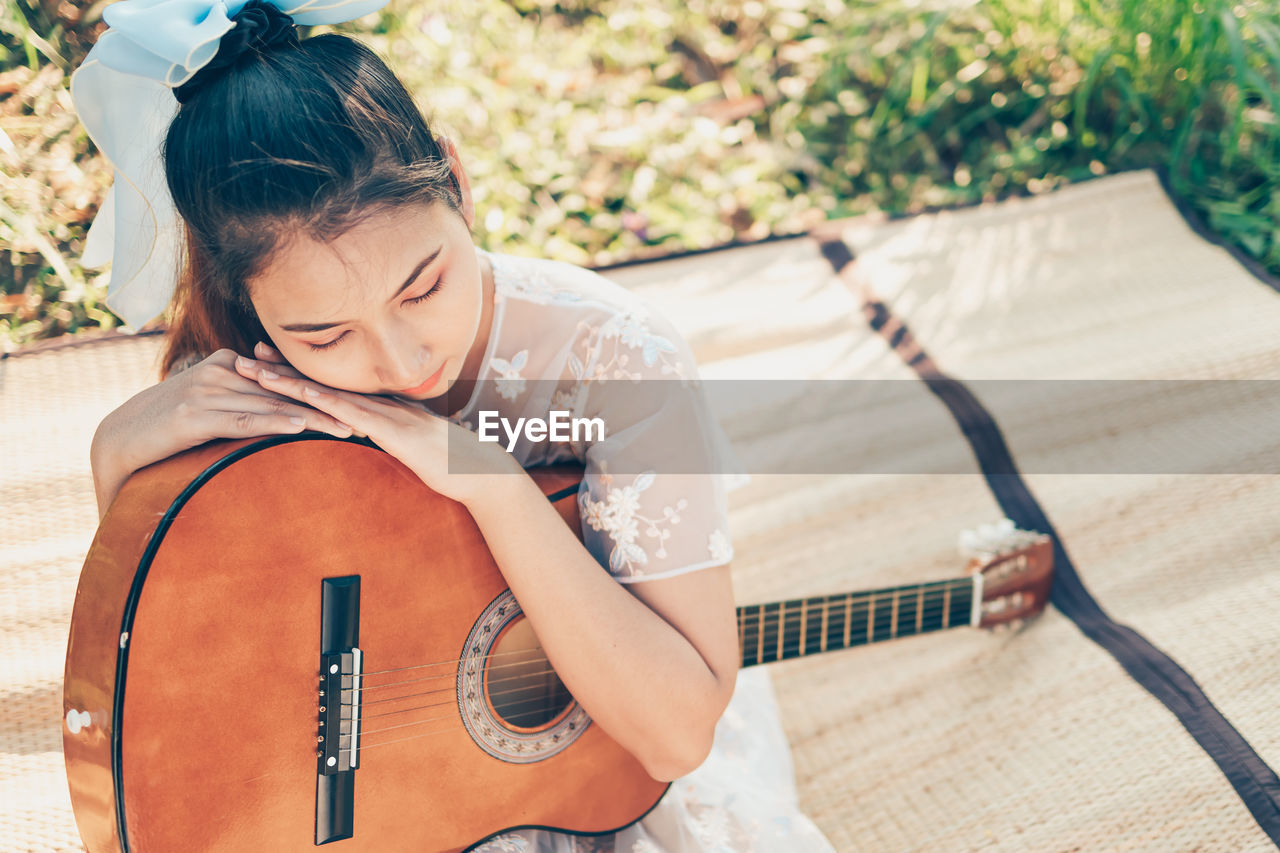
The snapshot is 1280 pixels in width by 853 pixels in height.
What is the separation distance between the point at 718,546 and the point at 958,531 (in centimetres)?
97

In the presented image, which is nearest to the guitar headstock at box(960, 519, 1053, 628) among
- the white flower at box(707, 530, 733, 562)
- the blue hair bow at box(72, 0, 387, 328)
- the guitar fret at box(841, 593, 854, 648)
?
the guitar fret at box(841, 593, 854, 648)

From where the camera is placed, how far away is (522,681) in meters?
1.30

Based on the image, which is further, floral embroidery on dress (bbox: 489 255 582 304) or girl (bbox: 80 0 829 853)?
floral embroidery on dress (bbox: 489 255 582 304)

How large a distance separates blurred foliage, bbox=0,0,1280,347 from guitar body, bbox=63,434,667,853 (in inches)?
53.0

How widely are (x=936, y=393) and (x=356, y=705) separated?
1.56 meters

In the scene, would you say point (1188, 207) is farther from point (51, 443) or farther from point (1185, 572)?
point (51, 443)

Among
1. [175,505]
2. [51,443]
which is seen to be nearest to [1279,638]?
[175,505]

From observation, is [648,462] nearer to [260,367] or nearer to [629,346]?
[629,346]

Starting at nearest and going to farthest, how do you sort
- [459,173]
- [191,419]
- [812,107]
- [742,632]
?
[191,419]
[459,173]
[742,632]
[812,107]

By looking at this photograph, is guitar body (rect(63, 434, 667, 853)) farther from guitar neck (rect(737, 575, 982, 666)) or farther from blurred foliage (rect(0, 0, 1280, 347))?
blurred foliage (rect(0, 0, 1280, 347))

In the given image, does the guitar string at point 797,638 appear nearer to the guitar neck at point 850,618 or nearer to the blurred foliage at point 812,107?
the guitar neck at point 850,618

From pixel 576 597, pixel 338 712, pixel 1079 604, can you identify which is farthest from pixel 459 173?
pixel 1079 604

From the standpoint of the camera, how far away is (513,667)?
129 cm

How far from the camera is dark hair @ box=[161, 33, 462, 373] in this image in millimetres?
983
